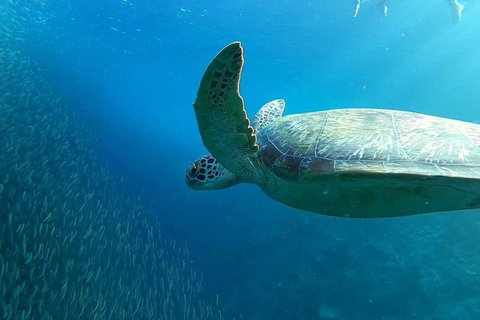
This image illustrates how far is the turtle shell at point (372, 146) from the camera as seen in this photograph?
1984mm

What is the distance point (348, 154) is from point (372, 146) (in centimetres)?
21

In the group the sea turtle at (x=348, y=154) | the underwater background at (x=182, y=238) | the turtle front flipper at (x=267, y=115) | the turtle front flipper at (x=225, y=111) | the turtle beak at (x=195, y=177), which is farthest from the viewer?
the underwater background at (x=182, y=238)

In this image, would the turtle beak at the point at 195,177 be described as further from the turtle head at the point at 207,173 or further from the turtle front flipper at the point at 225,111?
the turtle front flipper at the point at 225,111

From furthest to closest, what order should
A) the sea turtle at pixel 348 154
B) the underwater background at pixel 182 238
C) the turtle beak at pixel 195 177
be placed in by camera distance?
1. the underwater background at pixel 182 238
2. the turtle beak at pixel 195 177
3. the sea turtle at pixel 348 154

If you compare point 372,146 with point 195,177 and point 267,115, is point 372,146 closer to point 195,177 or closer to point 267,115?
point 195,177

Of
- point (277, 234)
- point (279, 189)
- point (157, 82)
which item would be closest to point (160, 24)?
point (277, 234)

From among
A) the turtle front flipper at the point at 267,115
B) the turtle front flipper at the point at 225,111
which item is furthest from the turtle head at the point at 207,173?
the turtle front flipper at the point at 267,115

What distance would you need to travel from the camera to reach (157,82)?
50.1m

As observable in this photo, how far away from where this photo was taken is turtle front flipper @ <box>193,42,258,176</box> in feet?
5.73

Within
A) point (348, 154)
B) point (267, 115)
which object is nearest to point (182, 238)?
point (267, 115)

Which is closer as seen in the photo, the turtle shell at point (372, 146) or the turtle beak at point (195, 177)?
the turtle shell at point (372, 146)

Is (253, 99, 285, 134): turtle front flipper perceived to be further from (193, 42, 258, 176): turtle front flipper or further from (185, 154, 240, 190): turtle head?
(193, 42, 258, 176): turtle front flipper

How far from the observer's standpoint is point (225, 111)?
78.9 inches

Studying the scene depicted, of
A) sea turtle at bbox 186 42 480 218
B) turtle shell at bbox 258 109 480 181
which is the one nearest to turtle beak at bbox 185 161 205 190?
sea turtle at bbox 186 42 480 218
